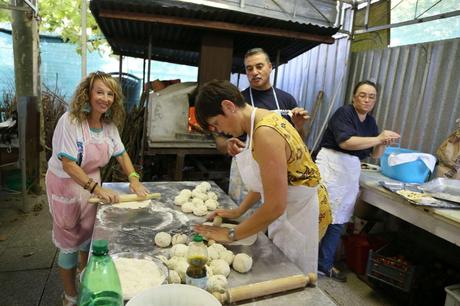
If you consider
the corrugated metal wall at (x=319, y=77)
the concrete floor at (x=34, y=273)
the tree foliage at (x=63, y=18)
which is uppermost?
the tree foliage at (x=63, y=18)

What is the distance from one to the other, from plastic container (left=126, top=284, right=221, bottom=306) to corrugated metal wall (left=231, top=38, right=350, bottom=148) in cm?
378

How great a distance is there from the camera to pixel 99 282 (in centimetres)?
88

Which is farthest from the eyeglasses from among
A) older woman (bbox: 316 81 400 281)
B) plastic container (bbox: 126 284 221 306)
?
plastic container (bbox: 126 284 221 306)

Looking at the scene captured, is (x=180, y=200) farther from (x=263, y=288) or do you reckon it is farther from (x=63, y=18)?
(x=63, y=18)

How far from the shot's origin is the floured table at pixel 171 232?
1225 mm

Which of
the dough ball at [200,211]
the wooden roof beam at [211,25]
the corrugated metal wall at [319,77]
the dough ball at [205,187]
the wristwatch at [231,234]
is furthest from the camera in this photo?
the corrugated metal wall at [319,77]

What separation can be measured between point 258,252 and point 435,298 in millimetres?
2323

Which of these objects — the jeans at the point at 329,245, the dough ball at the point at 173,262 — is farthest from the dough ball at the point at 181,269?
the jeans at the point at 329,245

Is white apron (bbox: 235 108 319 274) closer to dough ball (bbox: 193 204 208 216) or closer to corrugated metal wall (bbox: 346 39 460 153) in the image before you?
dough ball (bbox: 193 204 208 216)

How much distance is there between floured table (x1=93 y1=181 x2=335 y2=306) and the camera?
1225mm

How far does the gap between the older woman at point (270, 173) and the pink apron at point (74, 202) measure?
1.01 meters

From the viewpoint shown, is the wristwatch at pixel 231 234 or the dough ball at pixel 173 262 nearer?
the dough ball at pixel 173 262

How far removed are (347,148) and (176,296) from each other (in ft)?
7.55

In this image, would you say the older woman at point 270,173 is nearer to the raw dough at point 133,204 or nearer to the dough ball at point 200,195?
the dough ball at point 200,195
